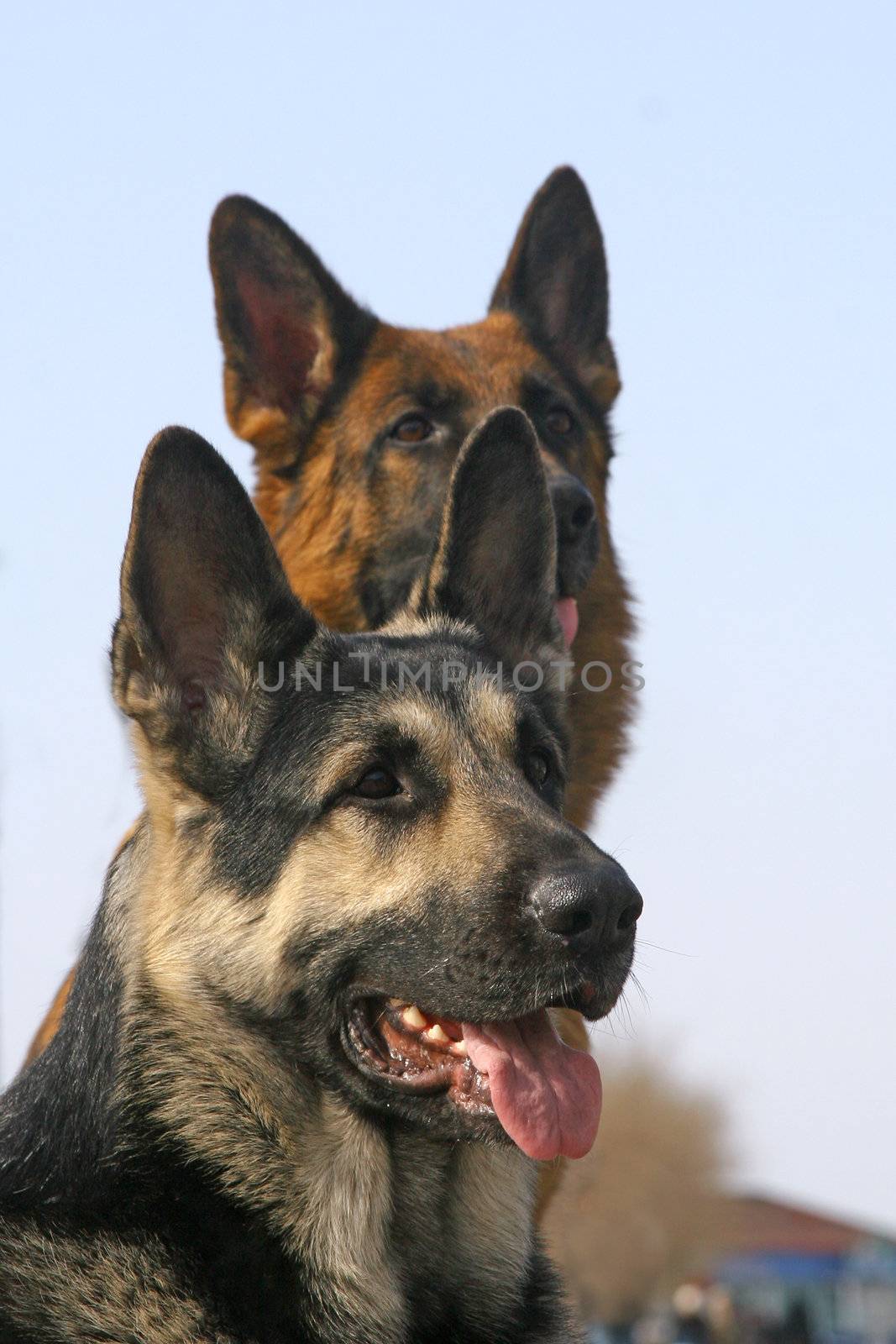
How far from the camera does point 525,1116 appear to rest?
3.67m

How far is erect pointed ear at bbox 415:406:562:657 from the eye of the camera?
16.2 ft

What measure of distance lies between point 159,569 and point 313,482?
3040 mm

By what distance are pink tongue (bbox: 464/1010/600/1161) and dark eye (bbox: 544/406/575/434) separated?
3.85 metres

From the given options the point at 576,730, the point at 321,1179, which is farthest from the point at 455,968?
the point at 576,730

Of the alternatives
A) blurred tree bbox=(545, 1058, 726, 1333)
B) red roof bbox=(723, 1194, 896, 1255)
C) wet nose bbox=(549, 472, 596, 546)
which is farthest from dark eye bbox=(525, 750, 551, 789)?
red roof bbox=(723, 1194, 896, 1255)

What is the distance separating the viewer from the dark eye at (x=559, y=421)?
23.7ft

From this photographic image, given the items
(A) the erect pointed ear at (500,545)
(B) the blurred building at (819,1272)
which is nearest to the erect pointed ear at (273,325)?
(A) the erect pointed ear at (500,545)

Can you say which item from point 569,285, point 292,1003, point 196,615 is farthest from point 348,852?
point 569,285

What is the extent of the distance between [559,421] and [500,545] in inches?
90.2

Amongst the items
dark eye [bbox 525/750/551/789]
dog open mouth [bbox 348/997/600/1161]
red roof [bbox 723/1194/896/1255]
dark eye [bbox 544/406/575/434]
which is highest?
dark eye [bbox 544/406/575/434]

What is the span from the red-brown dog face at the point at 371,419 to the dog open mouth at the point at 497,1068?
120 inches

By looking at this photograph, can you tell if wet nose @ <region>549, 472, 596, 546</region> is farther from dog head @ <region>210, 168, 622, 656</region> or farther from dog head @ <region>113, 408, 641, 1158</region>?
dog head @ <region>113, 408, 641, 1158</region>

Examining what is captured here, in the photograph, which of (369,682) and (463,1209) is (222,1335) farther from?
(369,682)

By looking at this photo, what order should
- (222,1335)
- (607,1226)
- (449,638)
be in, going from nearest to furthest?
(222,1335)
(449,638)
(607,1226)
